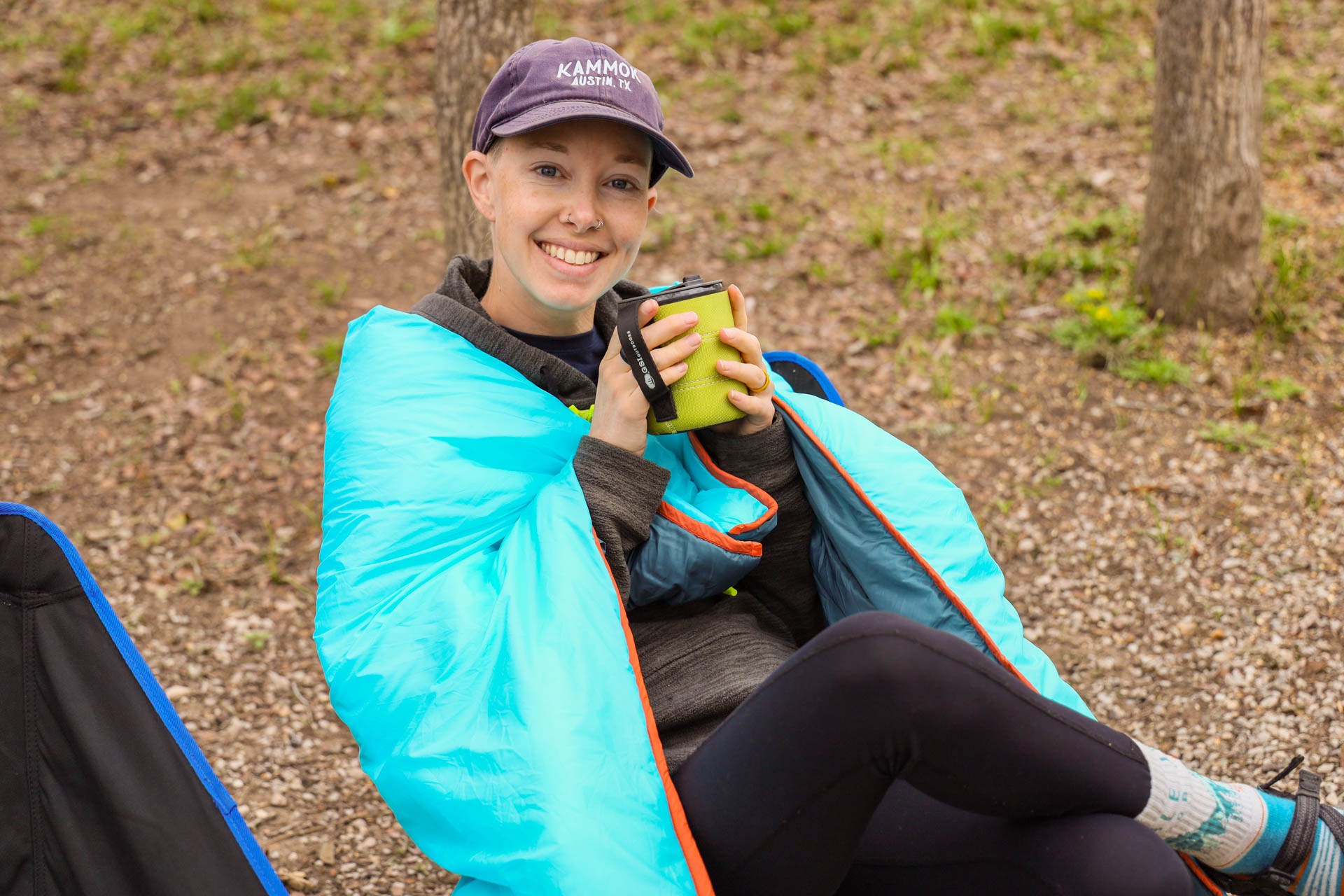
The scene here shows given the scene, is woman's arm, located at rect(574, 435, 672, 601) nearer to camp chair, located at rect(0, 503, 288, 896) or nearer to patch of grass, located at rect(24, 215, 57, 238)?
camp chair, located at rect(0, 503, 288, 896)

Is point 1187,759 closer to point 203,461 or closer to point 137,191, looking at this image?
point 203,461

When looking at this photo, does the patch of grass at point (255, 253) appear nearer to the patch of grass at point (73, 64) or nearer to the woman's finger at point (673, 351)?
the patch of grass at point (73, 64)

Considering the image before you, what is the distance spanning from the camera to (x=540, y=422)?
2262 mm

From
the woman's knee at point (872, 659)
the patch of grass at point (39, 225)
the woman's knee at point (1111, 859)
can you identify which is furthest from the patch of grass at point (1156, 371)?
the patch of grass at point (39, 225)

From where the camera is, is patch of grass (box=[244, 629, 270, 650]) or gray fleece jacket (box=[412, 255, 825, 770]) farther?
patch of grass (box=[244, 629, 270, 650])

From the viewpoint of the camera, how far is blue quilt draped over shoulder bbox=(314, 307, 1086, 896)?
1.80 m

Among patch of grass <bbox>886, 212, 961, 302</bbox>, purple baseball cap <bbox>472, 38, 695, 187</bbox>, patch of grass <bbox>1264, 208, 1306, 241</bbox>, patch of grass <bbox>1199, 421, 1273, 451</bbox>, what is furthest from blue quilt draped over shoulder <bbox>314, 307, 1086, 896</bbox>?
patch of grass <bbox>1264, 208, 1306, 241</bbox>

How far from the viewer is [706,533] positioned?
2170 mm

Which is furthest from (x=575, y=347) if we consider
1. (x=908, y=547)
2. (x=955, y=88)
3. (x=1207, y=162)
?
(x=955, y=88)

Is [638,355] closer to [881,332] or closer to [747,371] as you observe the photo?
[747,371]

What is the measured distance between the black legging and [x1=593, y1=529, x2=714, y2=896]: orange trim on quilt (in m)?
0.07

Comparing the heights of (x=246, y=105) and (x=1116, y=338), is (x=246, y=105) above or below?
above

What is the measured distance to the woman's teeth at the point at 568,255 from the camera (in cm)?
228

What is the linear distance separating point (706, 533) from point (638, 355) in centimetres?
38
